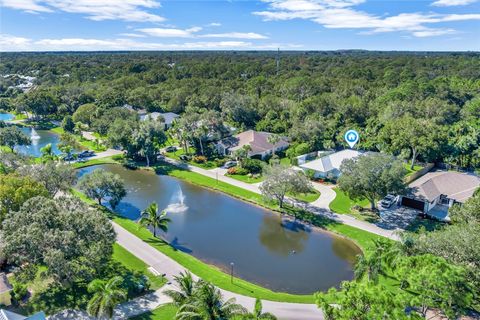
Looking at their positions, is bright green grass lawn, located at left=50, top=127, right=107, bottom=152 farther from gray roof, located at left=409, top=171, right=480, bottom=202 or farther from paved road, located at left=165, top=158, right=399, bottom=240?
gray roof, located at left=409, top=171, right=480, bottom=202

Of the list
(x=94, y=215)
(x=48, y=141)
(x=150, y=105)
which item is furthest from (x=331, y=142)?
(x=48, y=141)

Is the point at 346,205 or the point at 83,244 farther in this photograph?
the point at 346,205

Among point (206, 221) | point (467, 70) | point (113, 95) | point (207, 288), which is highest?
point (467, 70)

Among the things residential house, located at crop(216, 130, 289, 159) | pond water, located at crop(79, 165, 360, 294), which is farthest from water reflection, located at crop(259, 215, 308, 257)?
residential house, located at crop(216, 130, 289, 159)

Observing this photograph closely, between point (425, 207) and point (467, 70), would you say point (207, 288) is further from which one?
point (467, 70)

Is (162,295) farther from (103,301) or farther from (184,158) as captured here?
(184,158)

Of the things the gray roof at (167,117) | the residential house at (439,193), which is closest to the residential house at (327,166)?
the residential house at (439,193)

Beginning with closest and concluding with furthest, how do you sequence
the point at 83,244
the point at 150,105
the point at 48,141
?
the point at 83,244 → the point at 48,141 → the point at 150,105

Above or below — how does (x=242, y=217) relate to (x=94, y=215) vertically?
below
